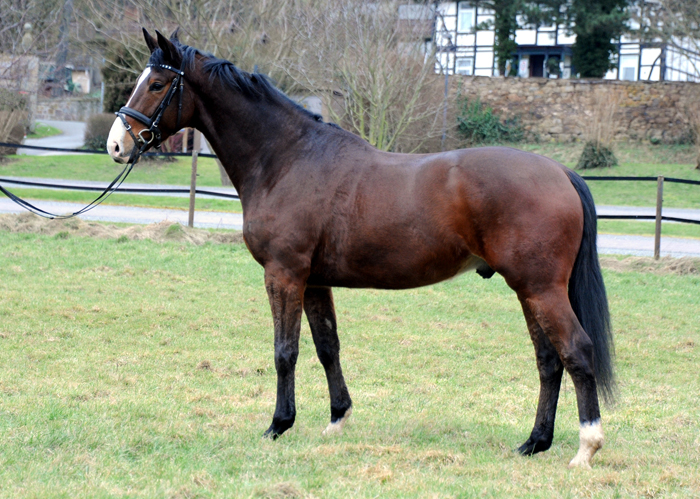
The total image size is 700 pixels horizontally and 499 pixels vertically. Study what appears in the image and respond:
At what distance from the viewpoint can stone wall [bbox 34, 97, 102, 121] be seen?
43625 millimetres

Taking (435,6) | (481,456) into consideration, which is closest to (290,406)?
(481,456)

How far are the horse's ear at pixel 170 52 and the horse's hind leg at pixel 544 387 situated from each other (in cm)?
264

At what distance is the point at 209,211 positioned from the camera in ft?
54.9

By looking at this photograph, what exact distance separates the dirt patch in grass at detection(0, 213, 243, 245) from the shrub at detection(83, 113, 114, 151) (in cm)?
1706

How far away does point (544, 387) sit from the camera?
14.0 feet

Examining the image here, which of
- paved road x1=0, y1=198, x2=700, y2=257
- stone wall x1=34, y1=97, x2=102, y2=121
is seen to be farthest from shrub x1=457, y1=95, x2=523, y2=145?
stone wall x1=34, y1=97, x2=102, y2=121

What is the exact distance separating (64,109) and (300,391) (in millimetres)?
43432

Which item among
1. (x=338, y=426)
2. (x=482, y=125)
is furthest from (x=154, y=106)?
(x=482, y=125)

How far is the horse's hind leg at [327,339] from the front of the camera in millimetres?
4586

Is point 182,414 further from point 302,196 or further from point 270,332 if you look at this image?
point 270,332

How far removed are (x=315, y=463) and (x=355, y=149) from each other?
192 centimetres

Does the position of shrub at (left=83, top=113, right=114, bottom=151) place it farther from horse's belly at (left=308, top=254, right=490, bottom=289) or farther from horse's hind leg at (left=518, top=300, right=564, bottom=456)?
horse's hind leg at (left=518, top=300, right=564, bottom=456)

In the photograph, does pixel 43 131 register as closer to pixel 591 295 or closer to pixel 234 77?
pixel 234 77

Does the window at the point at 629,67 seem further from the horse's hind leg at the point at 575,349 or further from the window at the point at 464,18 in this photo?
the horse's hind leg at the point at 575,349
